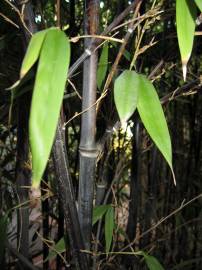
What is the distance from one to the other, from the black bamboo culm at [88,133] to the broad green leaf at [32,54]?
4.7 inches

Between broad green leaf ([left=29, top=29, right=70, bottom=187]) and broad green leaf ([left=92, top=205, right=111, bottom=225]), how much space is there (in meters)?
0.39

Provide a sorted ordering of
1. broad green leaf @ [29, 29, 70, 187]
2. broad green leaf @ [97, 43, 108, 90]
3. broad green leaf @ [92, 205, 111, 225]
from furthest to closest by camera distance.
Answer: broad green leaf @ [92, 205, 111, 225], broad green leaf @ [97, 43, 108, 90], broad green leaf @ [29, 29, 70, 187]

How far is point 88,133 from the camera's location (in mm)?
545

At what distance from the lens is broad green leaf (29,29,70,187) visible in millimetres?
355

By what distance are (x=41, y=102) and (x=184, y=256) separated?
135 cm

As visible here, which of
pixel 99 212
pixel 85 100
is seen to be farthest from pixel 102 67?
pixel 99 212

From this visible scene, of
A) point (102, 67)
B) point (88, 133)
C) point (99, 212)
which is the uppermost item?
point (102, 67)

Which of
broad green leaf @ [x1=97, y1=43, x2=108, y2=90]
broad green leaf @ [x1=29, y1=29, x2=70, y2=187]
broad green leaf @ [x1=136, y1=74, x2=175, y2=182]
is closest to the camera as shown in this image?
broad green leaf @ [x1=29, y1=29, x2=70, y2=187]

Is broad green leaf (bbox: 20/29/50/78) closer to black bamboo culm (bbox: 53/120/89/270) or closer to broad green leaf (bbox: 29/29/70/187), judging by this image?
broad green leaf (bbox: 29/29/70/187)

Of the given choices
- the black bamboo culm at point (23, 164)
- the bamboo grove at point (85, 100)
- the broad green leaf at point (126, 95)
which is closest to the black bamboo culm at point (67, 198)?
the bamboo grove at point (85, 100)

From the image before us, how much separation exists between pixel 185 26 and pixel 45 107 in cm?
20

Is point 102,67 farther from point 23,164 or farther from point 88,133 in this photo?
point 23,164

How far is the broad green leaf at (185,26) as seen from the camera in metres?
0.44

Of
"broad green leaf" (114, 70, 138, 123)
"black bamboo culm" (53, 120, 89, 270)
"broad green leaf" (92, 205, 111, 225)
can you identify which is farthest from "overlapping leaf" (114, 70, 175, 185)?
"broad green leaf" (92, 205, 111, 225)
